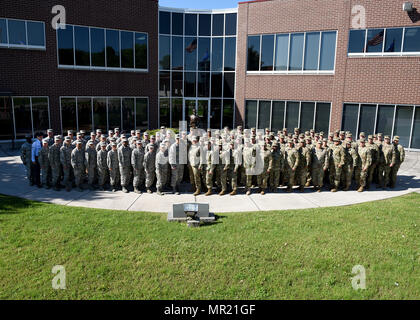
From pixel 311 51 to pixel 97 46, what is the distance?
38.7 ft

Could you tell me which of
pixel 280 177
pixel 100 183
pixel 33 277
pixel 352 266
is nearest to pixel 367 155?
pixel 280 177

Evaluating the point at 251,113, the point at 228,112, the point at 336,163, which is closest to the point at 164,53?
the point at 228,112

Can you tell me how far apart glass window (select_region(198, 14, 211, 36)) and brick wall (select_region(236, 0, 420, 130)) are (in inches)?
88.1

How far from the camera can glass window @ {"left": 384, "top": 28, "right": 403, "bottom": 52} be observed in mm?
16812

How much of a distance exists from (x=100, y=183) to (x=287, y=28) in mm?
14099

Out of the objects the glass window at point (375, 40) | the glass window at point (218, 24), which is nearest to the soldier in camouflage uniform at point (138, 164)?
the glass window at point (375, 40)

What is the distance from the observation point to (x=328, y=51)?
61.3ft

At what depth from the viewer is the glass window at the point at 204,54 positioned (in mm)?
22547

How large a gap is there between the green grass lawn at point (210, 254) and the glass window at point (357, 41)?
11391 mm

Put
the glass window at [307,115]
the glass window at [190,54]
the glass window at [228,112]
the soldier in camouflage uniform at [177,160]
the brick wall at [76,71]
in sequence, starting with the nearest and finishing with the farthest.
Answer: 1. the soldier in camouflage uniform at [177,160]
2. the brick wall at [76,71]
3. the glass window at [307,115]
4. the glass window at [190,54]
5. the glass window at [228,112]

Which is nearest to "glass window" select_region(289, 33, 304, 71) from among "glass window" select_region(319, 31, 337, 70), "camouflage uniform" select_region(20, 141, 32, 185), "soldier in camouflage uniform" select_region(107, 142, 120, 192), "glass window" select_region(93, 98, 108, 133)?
"glass window" select_region(319, 31, 337, 70)

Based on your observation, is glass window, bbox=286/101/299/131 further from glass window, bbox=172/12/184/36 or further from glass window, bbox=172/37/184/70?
glass window, bbox=172/12/184/36

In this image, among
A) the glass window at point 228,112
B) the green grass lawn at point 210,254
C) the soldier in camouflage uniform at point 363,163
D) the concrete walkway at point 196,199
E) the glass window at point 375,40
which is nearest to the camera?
the green grass lawn at point 210,254

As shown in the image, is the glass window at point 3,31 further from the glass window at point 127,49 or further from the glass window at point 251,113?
the glass window at point 251,113
